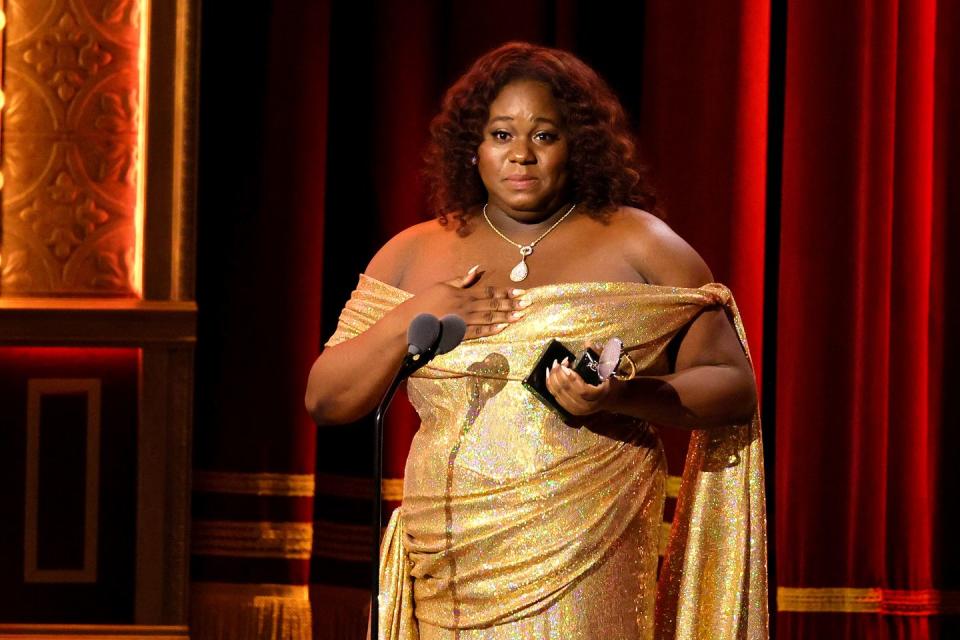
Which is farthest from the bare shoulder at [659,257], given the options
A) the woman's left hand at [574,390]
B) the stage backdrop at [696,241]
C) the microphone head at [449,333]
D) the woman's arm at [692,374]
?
the stage backdrop at [696,241]

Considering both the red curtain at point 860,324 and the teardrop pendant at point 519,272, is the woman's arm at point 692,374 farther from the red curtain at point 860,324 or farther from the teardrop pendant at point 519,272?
the red curtain at point 860,324

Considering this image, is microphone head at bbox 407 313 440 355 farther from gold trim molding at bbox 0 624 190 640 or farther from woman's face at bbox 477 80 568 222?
gold trim molding at bbox 0 624 190 640

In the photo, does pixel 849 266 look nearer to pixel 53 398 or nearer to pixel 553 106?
pixel 553 106

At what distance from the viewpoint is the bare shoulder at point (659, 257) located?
2.02 m

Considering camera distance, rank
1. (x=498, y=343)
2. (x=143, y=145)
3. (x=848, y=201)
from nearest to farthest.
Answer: (x=498, y=343) → (x=848, y=201) → (x=143, y=145)

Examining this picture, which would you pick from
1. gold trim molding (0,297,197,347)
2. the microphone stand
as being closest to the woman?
the microphone stand

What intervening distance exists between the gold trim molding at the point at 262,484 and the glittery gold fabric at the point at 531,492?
1509 millimetres

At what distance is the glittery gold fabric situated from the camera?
195 centimetres

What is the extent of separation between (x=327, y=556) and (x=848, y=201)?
1477mm

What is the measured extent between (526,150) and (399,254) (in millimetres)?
246

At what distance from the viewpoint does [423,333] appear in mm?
1706

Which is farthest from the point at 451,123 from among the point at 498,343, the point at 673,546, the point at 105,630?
the point at 105,630

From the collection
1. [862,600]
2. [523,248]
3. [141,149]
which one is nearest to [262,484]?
[141,149]

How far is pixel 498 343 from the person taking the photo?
199cm
